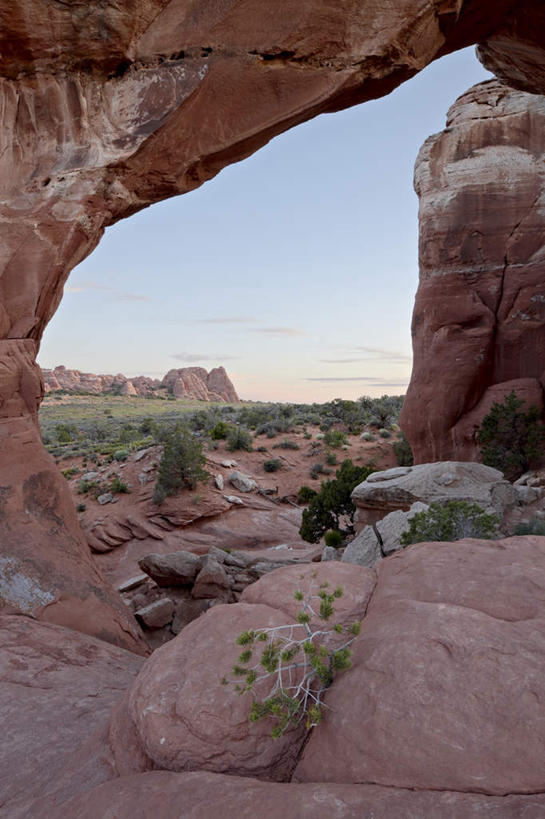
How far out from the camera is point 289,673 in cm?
325

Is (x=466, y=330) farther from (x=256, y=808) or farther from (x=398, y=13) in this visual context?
(x=256, y=808)

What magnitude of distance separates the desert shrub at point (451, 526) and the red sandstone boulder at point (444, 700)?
4.22 meters

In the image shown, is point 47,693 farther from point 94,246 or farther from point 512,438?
point 512,438

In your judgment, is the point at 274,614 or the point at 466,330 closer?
the point at 274,614

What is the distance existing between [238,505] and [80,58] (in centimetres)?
1643

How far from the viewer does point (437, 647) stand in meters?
3.09

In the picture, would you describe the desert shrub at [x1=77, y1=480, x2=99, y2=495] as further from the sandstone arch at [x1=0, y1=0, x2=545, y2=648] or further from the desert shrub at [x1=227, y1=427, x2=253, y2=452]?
the sandstone arch at [x1=0, y1=0, x2=545, y2=648]

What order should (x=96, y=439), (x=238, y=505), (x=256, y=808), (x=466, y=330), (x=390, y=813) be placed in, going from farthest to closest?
(x=96, y=439)
(x=238, y=505)
(x=466, y=330)
(x=256, y=808)
(x=390, y=813)

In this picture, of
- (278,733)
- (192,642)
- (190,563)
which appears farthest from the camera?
(190,563)

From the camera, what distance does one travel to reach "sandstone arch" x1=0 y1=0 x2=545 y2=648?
23.9 feet

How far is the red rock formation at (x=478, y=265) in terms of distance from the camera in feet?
55.2

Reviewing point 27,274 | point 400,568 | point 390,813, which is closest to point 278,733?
point 390,813

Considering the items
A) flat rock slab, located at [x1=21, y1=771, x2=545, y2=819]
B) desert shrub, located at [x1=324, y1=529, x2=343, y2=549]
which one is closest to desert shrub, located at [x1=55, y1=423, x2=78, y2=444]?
desert shrub, located at [x1=324, y1=529, x2=343, y2=549]

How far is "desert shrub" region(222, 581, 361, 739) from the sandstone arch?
4.99 metres
